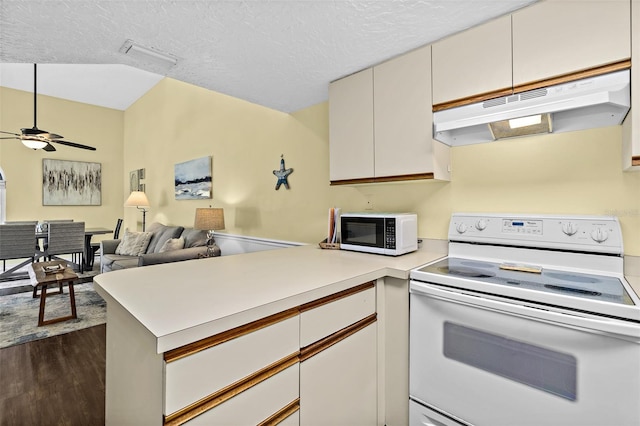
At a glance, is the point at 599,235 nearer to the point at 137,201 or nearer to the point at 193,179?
the point at 193,179

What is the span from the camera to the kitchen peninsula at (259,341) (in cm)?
78

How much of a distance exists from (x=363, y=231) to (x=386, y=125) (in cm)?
67

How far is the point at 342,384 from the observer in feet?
4.17

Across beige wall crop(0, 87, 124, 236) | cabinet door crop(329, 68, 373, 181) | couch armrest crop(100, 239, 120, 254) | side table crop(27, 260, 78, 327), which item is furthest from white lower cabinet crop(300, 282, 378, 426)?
beige wall crop(0, 87, 124, 236)

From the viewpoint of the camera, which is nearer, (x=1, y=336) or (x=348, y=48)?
(x=348, y=48)

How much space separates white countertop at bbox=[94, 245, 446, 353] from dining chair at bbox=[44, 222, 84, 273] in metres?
4.34

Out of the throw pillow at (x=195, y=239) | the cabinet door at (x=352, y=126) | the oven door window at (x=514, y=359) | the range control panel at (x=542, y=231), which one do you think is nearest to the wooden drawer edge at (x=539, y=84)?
the cabinet door at (x=352, y=126)

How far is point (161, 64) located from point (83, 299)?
333 cm

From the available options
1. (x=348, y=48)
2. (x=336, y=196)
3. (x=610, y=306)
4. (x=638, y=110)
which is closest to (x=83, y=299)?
(x=336, y=196)

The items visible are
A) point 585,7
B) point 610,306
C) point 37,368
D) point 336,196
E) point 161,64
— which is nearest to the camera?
point 610,306

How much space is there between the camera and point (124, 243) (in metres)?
4.45

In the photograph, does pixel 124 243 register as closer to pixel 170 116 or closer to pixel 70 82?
pixel 170 116

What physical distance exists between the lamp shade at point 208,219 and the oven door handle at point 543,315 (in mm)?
2624

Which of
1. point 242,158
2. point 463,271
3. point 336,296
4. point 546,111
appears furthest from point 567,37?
point 242,158
